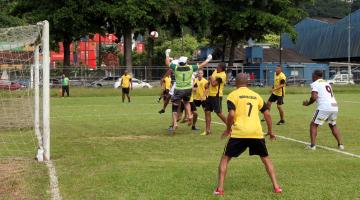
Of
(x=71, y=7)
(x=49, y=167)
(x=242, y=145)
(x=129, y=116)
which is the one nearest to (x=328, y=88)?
(x=242, y=145)

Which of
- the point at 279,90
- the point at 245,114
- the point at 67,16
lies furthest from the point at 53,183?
the point at 67,16

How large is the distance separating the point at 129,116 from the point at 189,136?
6902 mm

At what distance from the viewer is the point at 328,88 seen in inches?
486

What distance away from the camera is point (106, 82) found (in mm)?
50219

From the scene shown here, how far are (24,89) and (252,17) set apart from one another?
43942 mm

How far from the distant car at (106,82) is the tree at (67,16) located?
5563 mm

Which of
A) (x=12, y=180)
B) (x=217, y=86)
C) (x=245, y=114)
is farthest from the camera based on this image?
(x=217, y=86)

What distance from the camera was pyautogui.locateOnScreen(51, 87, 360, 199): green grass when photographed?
8.10 meters

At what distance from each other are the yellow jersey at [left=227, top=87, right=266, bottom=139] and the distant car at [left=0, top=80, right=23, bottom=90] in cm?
1032

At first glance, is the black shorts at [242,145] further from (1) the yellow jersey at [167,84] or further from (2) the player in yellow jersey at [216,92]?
(1) the yellow jersey at [167,84]

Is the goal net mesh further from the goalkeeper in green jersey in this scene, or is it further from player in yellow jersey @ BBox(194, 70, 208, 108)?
player in yellow jersey @ BBox(194, 70, 208, 108)

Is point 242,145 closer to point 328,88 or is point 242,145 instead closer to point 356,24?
point 328,88

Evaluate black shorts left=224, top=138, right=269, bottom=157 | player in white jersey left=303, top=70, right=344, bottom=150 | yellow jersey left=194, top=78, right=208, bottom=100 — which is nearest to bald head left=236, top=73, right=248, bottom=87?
black shorts left=224, top=138, right=269, bottom=157

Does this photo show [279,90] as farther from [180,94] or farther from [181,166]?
[181,166]
